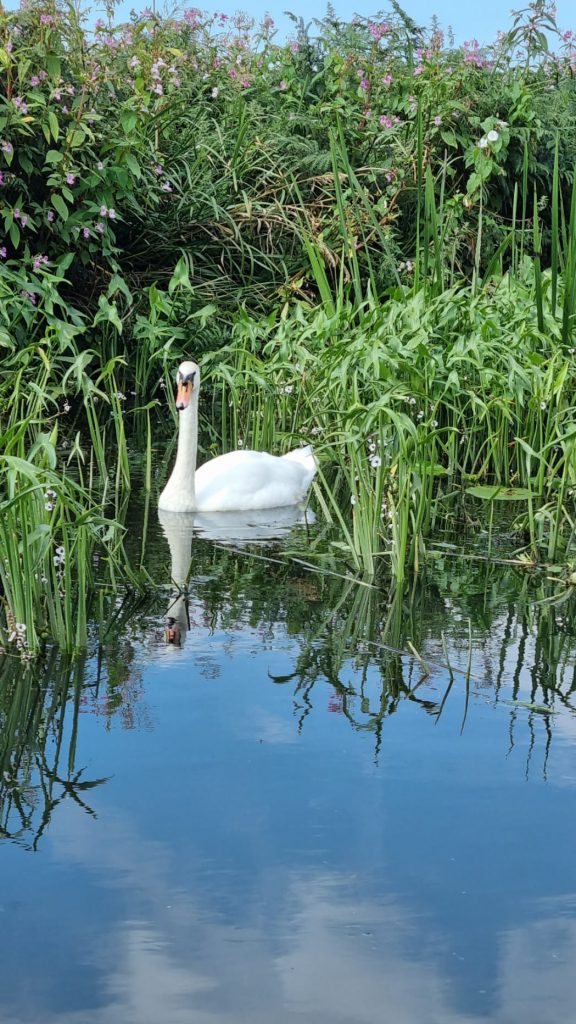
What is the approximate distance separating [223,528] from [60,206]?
3757 mm

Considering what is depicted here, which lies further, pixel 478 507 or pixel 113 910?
pixel 478 507

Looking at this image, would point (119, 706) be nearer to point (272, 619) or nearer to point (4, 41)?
point (272, 619)

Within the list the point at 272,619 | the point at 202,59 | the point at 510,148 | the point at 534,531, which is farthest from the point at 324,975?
the point at 202,59

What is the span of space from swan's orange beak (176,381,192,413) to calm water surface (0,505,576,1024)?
6.94 feet

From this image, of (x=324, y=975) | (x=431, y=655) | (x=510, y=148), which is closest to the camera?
(x=324, y=975)

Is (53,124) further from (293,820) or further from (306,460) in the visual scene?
(293,820)

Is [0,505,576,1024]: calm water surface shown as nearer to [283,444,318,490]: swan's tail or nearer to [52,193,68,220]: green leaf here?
[283,444,318,490]: swan's tail

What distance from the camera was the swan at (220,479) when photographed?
681 cm

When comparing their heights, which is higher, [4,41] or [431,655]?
[4,41]

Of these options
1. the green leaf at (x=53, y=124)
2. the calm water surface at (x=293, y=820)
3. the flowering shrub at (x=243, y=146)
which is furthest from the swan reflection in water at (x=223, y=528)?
the green leaf at (x=53, y=124)

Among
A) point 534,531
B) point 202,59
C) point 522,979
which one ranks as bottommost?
point 522,979

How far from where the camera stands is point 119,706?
4.11 meters

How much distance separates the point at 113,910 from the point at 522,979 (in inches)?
35.0

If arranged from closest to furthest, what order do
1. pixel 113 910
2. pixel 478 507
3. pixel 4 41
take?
1. pixel 113 910
2. pixel 478 507
3. pixel 4 41
